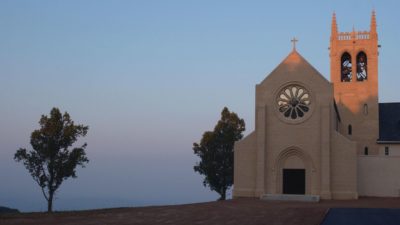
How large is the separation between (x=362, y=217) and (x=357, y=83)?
27.8 metres

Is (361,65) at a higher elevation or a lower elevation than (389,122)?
higher

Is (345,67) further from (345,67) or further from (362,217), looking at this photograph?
(362,217)

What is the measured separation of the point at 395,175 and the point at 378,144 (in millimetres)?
6073

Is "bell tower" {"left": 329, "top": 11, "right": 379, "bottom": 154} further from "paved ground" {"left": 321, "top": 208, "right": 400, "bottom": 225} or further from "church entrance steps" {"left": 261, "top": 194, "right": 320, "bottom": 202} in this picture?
"paved ground" {"left": 321, "top": 208, "right": 400, "bottom": 225}

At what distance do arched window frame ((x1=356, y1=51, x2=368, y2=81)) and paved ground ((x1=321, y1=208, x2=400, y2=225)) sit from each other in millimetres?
24831

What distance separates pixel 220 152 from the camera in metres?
53.1

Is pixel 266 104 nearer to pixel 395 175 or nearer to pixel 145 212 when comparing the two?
pixel 395 175

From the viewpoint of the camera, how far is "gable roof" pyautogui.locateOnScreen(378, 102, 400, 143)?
47969 mm

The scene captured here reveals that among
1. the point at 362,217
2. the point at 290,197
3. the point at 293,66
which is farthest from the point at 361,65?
the point at 362,217

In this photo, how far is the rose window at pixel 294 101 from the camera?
138ft

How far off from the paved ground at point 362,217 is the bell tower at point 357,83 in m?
21.3

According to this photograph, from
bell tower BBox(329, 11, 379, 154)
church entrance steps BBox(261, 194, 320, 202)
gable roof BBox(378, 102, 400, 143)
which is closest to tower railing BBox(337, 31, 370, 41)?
bell tower BBox(329, 11, 379, 154)

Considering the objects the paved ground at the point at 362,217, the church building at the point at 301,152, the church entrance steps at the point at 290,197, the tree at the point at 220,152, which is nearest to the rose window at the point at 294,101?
the church building at the point at 301,152

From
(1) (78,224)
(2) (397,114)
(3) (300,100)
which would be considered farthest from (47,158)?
(2) (397,114)
